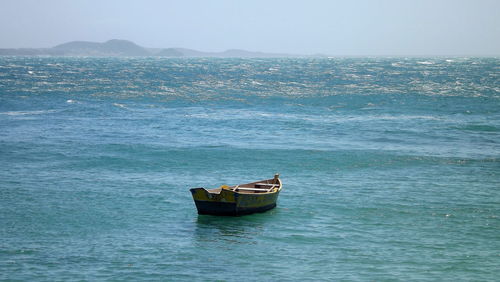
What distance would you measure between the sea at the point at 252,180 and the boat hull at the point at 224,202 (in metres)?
0.37

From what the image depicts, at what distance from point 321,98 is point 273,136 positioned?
30.5 metres

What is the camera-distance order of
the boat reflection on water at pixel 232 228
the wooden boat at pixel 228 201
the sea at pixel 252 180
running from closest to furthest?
the sea at pixel 252 180 → the boat reflection on water at pixel 232 228 → the wooden boat at pixel 228 201

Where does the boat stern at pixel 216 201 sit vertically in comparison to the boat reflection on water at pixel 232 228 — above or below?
above

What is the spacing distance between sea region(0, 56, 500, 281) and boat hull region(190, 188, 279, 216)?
1.21ft

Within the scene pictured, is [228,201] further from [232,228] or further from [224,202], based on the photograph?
[232,228]

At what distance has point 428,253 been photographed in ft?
67.1

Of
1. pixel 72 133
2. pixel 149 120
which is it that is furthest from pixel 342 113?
pixel 72 133

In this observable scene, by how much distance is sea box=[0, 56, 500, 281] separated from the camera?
19.3 meters

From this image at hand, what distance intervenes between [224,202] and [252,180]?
766cm

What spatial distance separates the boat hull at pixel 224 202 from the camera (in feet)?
79.9

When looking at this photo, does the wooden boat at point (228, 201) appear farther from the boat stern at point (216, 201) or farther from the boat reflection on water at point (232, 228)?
the boat reflection on water at point (232, 228)

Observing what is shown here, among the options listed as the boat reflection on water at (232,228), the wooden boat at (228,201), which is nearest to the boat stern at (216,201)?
the wooden boat at (228,201)

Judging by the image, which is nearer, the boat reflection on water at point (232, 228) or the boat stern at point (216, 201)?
the boat reflection on water at point (232, 228)

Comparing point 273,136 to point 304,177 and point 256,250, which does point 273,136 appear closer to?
point 304,177
